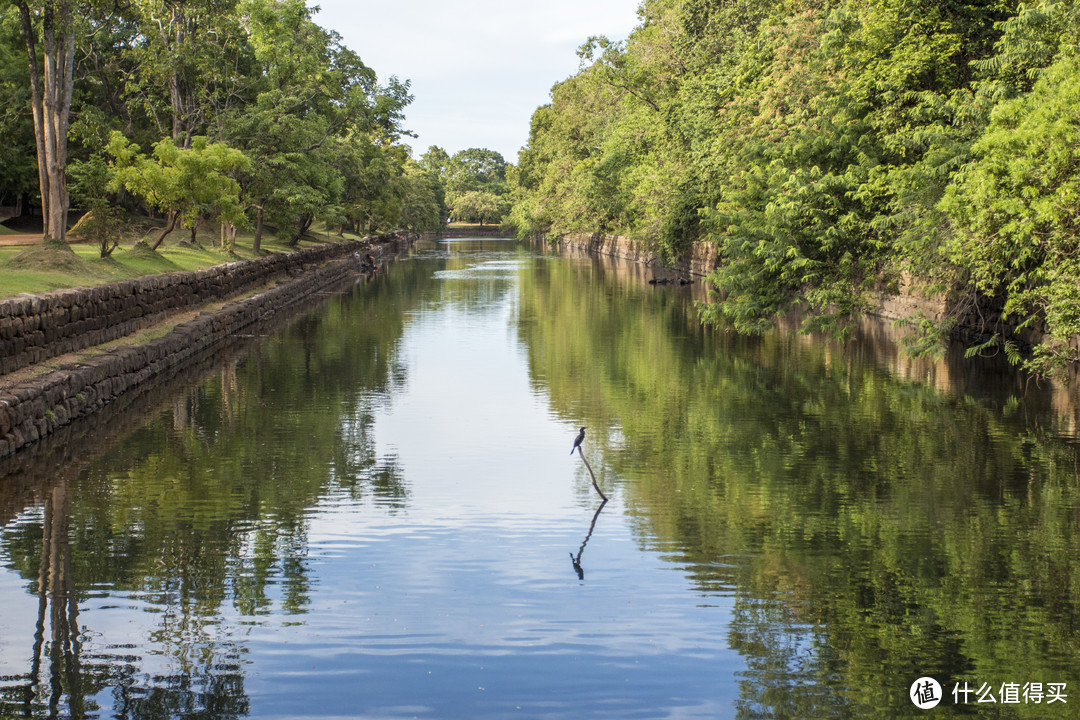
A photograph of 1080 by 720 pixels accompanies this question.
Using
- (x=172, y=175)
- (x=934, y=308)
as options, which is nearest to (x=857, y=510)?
(x=934, y=308)

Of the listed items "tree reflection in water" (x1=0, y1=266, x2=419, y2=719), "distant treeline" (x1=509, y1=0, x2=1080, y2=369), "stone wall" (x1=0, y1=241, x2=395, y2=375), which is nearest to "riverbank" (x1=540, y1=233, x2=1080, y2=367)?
"distant treeline" (x1=509, y1=0, x2=1080, y2=369)

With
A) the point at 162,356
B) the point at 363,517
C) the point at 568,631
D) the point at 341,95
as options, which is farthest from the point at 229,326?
the point at 341,95

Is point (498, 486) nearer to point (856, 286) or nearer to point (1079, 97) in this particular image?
point (1079, 97)

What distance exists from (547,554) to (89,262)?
18.6 meters

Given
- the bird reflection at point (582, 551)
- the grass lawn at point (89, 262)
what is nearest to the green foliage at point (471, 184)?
the grass lawn at point (89, 262)

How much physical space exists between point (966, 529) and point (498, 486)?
5010 mm

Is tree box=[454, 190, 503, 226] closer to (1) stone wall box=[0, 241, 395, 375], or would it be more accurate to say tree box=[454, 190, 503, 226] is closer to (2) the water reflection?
(1) stone wall box=[0, 241, 395, 375]

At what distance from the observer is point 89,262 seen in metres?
24.6

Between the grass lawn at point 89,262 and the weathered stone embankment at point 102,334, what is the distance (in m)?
0.89

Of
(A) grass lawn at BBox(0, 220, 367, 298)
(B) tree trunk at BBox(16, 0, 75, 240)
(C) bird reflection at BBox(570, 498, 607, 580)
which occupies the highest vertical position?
(B) tree trunk at BBox(16, 0, 75, 240)

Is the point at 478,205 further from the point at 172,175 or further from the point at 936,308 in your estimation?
the point at 936,308

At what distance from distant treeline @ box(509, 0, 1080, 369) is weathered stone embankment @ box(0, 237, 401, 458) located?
471 inches

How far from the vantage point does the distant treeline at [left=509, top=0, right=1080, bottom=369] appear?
50.8 feet

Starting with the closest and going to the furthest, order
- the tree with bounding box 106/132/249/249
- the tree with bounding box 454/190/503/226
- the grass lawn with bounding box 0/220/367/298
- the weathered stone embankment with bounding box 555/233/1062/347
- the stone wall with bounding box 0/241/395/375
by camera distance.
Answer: the stone wall with bounding box 0/241/395/375, the grass lawn with bounding box 0/220/367/298, the weathered stone embankment with bounding box 555/233/1062/347, the tree with bounding box 106/132/249/249, the tree with bounding box 454/190/503/226
